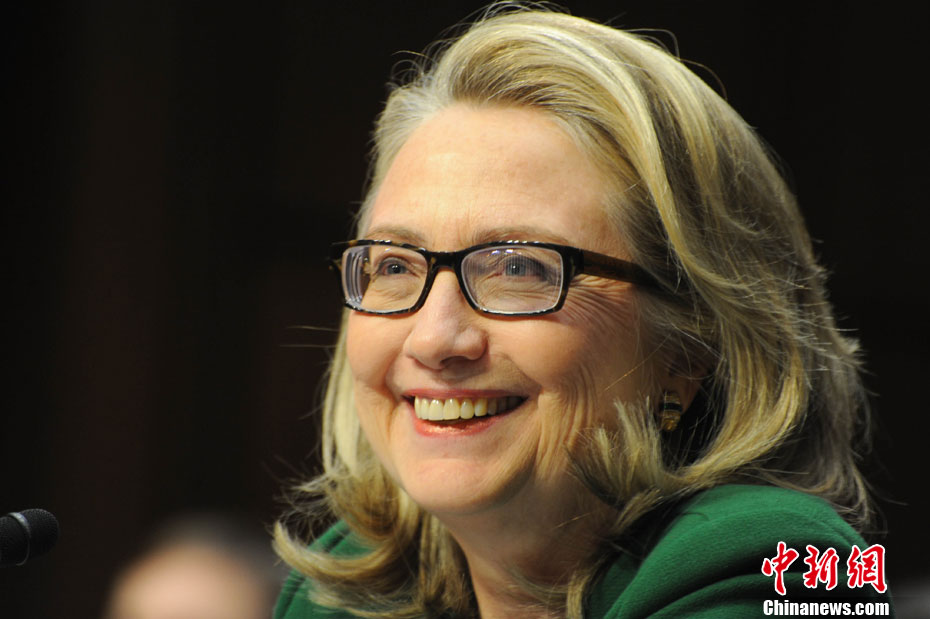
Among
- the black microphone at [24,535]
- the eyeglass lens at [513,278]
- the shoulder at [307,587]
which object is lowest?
the shoulder at [307,587]

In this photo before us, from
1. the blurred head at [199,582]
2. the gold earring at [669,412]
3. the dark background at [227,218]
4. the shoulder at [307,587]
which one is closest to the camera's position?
the gold earring at [669,412]

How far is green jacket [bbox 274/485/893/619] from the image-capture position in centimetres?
123

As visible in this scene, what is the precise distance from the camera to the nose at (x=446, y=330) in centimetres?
142

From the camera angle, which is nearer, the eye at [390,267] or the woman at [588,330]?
the woman at [588,330]

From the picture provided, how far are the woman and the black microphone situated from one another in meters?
0.50

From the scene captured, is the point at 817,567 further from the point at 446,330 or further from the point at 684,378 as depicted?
the point at 446,330

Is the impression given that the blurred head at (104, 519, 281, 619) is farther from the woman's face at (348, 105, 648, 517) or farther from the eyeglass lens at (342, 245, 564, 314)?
the eyeglass lens at (342, 245, 564, 314)

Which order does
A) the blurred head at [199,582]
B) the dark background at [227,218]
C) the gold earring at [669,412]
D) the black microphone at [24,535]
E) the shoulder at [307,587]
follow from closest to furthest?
the black microphone at [24,535]
the gold earring at [669,412]
the shoulder at [307,587]
the blurred head at [199,582]
the dark background at [227,218]

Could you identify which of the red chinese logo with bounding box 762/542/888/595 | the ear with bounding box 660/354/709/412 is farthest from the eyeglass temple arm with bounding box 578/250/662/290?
the red chinese logo with bounding box 762/542/888/595

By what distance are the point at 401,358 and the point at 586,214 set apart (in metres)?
0.33

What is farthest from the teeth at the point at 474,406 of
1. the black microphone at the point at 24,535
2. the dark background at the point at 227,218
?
the dark background at the point at 227,218

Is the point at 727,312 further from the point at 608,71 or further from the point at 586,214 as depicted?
the point at 608,71

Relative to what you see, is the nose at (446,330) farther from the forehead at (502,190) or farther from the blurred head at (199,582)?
the blurred head at (199,582)

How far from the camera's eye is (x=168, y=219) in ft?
11.2
